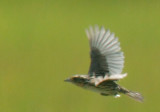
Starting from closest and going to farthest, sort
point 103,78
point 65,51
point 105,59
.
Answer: point 103,78 < point 105,59 < point 65,51

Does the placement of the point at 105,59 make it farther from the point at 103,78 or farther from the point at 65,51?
the point at 65,51

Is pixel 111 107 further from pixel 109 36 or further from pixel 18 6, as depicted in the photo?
pixel 18 6

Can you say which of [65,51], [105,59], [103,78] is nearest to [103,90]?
[103,78]

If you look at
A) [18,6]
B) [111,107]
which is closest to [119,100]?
[111,107]

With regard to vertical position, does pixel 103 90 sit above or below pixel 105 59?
below

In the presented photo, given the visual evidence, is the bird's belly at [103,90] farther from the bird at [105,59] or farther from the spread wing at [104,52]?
the spread wing at [104,52]

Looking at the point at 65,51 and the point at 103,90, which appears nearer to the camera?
the point at 103,90

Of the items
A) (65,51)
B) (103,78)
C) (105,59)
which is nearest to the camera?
(103,78)

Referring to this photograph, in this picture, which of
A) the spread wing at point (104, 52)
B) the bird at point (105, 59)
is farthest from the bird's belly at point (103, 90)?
the spread wing at point (104, 52)
